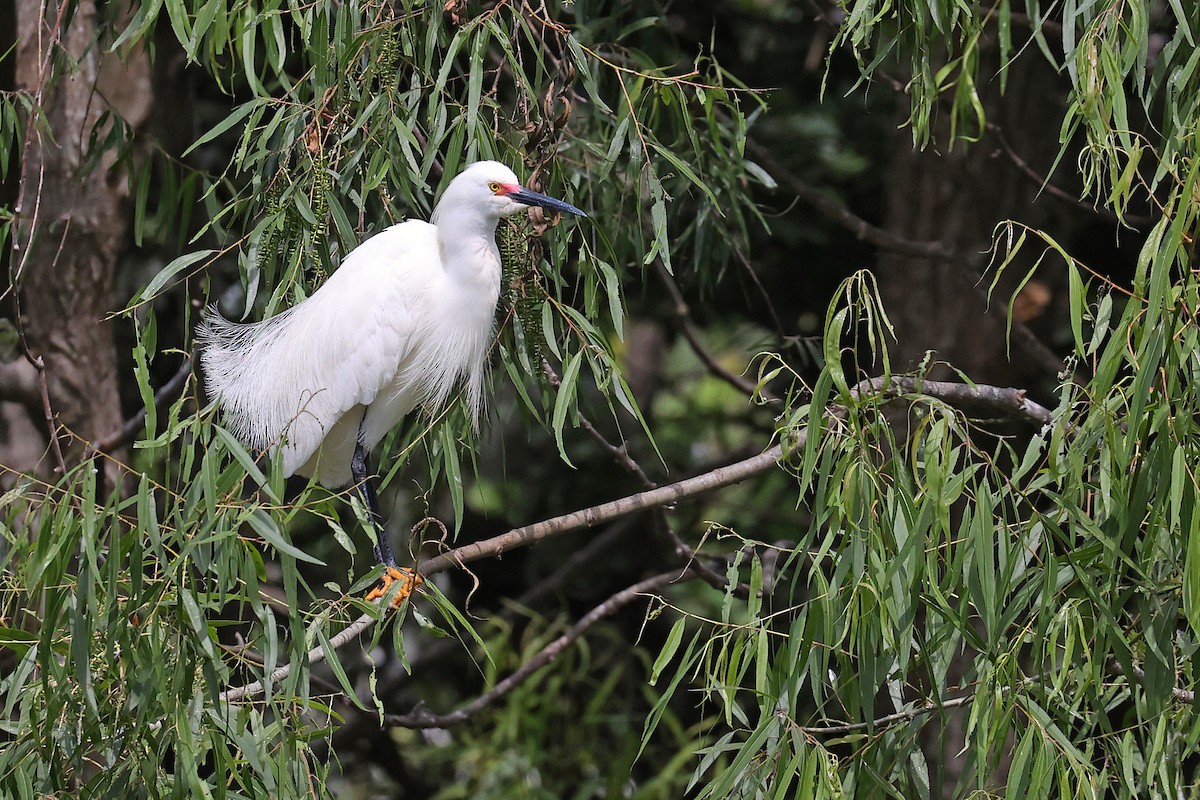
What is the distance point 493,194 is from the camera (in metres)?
1.79

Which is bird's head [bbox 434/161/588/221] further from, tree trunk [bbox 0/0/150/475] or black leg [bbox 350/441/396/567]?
tree trunk [bbox 0/0/150/475]

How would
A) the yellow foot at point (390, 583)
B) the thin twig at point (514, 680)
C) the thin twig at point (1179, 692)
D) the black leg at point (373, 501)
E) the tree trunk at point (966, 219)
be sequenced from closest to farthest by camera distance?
the thin twig at point (1179, 692) → the yellow foot at point (390, 583) → the black leg at point (373, 501) → the thin twig at point (514, 680) → the tree trunk at point (966, 219)

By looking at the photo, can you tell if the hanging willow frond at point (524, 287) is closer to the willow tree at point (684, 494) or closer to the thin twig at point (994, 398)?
the willow tree at point (684, 494)

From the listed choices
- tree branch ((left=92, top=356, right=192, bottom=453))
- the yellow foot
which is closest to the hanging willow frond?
the yellow foot

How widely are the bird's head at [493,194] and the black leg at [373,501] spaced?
1.45ft

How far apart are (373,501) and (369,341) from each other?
11.6 inches

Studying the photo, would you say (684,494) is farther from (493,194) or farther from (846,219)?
(846,219)

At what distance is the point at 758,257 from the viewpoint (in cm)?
371

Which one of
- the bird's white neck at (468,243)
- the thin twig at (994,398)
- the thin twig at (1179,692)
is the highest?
the bird's white neck at (468,243)

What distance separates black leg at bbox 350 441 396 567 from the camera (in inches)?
82.6

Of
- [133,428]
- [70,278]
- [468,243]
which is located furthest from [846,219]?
[70,278]

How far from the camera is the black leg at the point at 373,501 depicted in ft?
6.88

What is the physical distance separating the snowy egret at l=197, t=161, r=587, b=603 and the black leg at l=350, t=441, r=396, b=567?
3cm

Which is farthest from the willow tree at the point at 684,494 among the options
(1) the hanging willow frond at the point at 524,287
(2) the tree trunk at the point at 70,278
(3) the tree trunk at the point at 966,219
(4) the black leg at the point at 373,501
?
(3) the tree trunk at the point at 966,219
